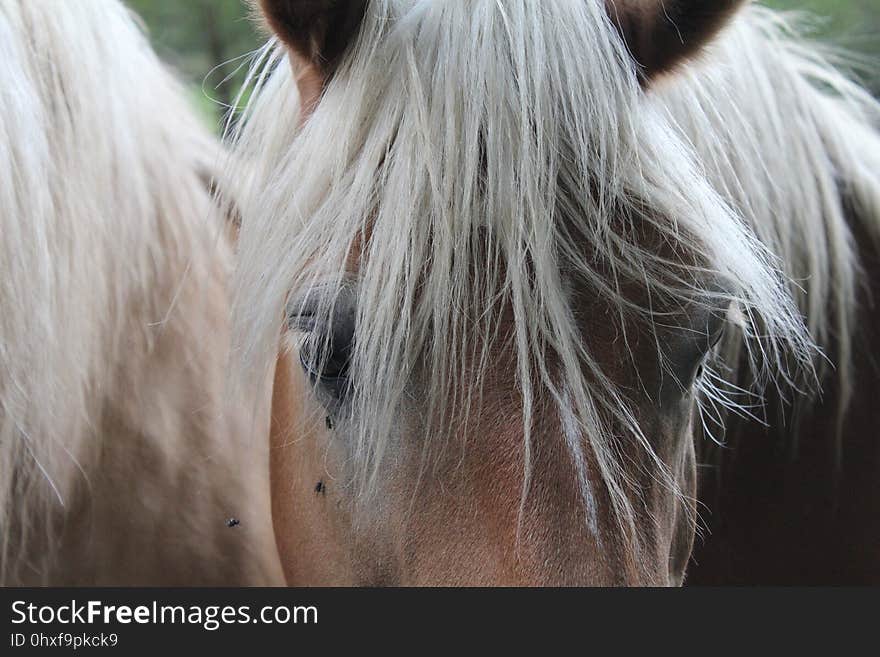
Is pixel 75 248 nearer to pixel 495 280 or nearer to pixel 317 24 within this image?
pixel 317 24

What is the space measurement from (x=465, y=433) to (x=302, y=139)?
19.8 inches

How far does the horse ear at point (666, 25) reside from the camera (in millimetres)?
1188

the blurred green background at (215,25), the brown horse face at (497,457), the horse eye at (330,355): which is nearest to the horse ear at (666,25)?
the brown horse face at (497,457)

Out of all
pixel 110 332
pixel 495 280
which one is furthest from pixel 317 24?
pixel 110 332

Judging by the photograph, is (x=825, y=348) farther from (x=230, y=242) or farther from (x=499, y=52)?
(x=230, y=242)

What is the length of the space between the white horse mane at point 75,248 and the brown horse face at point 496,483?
0.46 metres

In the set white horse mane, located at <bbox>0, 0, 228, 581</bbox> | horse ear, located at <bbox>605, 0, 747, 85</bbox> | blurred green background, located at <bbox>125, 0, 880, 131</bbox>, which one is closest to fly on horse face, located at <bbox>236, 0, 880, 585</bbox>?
horse ear, located at <bbox>605, 0, 747, 85</bbox>

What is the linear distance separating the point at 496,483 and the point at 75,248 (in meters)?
0.89

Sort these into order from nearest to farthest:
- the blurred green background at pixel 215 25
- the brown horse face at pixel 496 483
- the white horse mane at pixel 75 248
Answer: the brown horse face at pixel 496 483 < the white horse mane at pixel 75 248 < the blurred green background at pixel 215 25

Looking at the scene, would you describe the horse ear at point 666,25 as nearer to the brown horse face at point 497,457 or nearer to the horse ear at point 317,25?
the brown horse face at point 497,457

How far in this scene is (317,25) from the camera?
1.20 metres

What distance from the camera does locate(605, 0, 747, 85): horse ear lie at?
1188 mm

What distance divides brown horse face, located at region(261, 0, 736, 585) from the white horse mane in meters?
0.46

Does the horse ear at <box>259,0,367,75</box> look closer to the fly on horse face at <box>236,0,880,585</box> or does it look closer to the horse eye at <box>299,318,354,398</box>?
the fly on horse face at <box>236,0,880,585</box>
